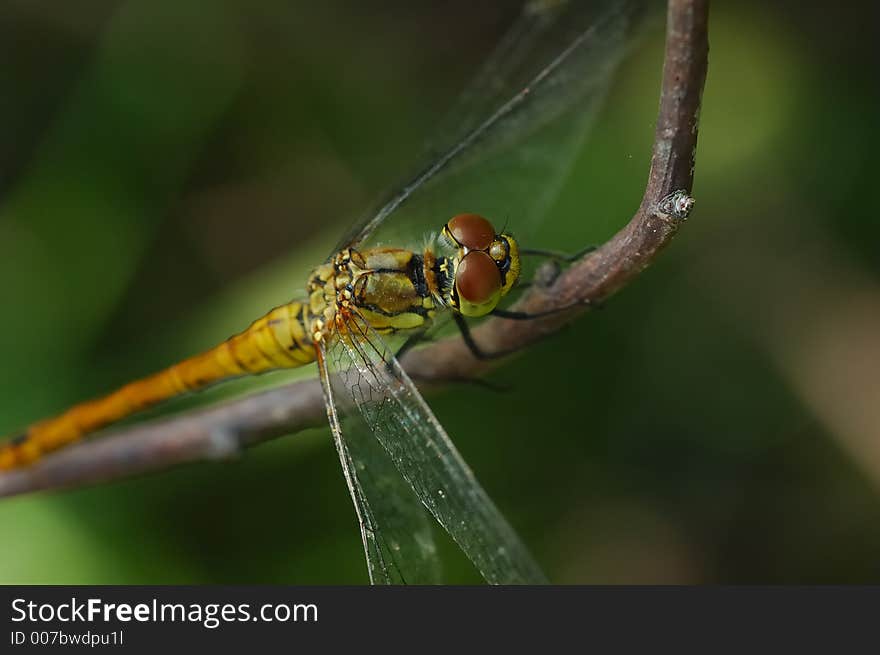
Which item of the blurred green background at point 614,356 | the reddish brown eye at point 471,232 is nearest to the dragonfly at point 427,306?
the reddish brown eye at point 471,232

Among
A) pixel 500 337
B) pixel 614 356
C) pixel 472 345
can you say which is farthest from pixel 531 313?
pixel 614 356

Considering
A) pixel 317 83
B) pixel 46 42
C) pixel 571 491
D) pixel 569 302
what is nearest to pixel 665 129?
pixel 569 302

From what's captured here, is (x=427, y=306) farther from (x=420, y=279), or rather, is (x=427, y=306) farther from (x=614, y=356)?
(x=614, y=356)

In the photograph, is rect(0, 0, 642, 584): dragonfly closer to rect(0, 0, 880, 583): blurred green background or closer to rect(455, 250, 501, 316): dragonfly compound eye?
rect(455, 250, 501, 316): dragonfly compound eye

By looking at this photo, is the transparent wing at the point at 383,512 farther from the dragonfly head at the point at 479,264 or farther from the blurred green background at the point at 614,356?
the blurred green background at the point at 614,356

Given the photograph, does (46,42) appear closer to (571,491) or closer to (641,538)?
(571,491)

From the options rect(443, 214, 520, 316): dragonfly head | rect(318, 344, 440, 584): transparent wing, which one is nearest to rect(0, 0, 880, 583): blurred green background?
rect(443, 214, 520, 316): dragonfly head
